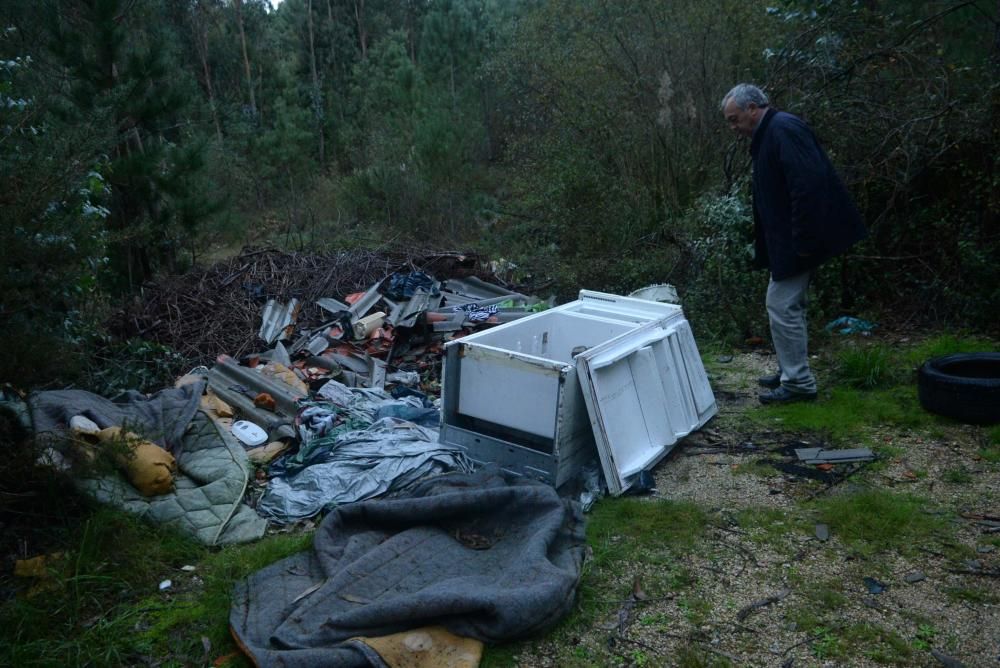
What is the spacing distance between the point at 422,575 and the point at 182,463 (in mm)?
1822

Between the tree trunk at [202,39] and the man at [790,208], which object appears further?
the tree trunk at [202,39]

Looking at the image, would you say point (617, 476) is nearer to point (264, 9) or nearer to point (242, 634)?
point (242, 634)

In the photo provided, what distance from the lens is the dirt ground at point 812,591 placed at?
2.80 metres

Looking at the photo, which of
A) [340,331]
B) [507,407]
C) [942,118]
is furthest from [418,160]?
[507,407]

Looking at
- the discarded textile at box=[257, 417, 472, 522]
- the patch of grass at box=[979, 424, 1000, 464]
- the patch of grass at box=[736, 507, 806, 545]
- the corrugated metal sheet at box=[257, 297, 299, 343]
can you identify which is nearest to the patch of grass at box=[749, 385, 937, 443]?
the patch of grass at box=[979, 424, 1000, 464]

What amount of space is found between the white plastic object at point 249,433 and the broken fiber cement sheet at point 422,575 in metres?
1.53

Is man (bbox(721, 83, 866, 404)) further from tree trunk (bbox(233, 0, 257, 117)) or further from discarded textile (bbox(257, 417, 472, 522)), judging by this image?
tree trunk (bbox(233, 0, 257, 117))

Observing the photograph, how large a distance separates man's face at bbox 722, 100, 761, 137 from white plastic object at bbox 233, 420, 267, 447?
366 centimetres

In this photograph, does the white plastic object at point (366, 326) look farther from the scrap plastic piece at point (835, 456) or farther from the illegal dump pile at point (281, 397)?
the scrap plastic piece at point (835, 456)

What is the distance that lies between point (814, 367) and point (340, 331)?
4.27 meters

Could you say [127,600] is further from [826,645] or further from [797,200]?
[797,200]

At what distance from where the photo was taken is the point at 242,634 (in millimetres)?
2938

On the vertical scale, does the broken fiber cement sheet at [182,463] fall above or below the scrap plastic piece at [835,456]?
above

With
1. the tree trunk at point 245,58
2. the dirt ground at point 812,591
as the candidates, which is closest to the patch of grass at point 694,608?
the dirt ground at point 812,591
